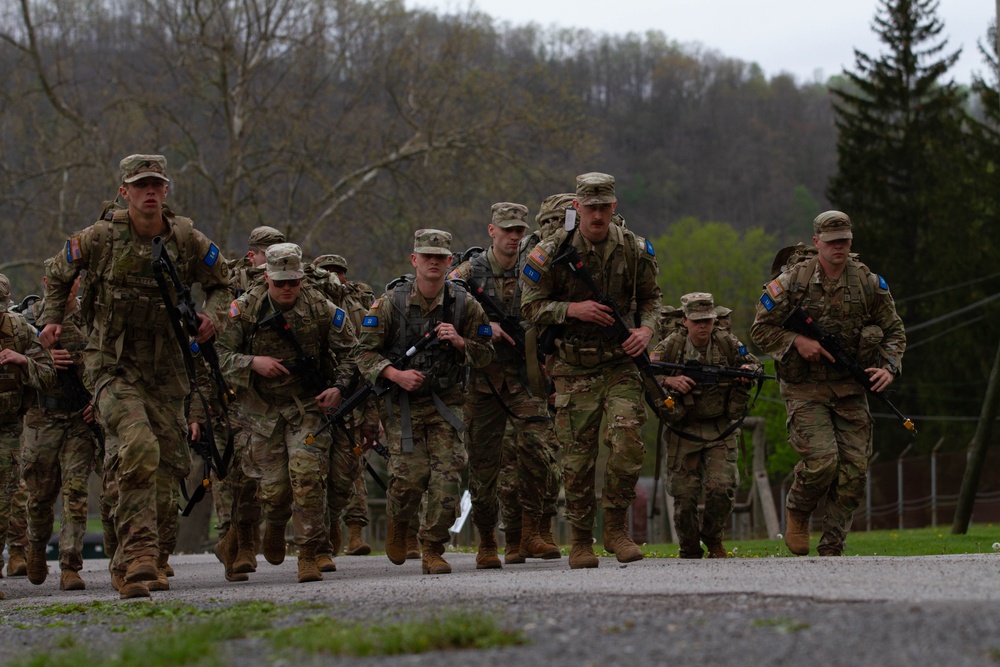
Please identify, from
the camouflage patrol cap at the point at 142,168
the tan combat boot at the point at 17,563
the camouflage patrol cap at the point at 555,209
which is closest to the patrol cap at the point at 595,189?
the camouflage patrol cap at the point at 555,209

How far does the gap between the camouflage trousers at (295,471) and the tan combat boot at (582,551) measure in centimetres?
198

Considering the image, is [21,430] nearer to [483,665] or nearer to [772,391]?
[483,665]

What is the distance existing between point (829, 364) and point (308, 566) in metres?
4.18

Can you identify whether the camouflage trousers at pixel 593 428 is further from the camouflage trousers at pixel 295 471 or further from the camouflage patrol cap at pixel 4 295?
the camouflage patrol cap at pixel 4 295

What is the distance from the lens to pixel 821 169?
313 feet

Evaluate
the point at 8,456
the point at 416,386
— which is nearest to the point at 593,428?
the point at 416,386

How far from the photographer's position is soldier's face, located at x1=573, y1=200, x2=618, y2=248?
32.8ft

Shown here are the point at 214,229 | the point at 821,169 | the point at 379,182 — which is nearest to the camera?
the point at 214,229

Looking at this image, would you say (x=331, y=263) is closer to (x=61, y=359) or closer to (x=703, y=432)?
(x=61, y=359)

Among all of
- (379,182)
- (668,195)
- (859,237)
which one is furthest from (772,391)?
(668,195)

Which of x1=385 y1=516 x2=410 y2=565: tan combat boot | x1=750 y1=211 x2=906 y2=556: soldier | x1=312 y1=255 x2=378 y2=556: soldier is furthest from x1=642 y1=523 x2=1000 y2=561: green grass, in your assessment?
x1=312 y1=255 x2=378 y2=556: soldier

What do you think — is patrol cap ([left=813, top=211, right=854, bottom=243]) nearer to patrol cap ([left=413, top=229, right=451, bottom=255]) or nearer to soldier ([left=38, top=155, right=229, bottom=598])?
patrol cap ([left=413, top=229, right=451, bottom=255])

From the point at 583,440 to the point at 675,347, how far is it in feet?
10.8

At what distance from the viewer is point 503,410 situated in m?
11.8
